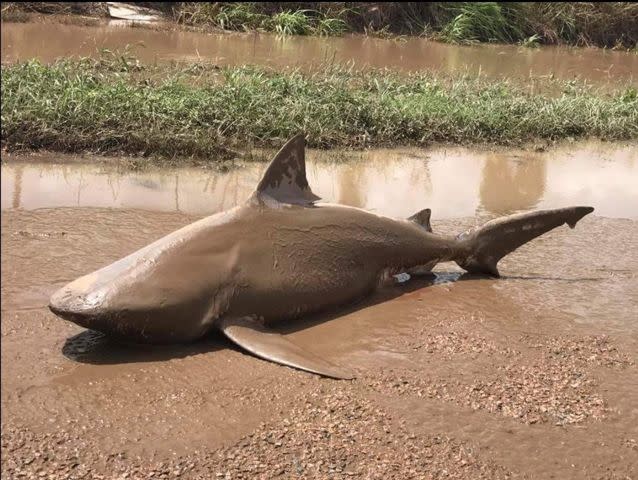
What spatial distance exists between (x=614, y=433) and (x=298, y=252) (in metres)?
2.04

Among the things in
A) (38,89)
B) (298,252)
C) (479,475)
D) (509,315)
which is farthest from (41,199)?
(479,475)

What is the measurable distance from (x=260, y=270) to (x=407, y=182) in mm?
4173

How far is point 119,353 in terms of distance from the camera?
4496 millimetres

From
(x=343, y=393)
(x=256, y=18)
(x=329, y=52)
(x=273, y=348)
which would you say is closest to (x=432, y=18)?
(x=256, y=18)

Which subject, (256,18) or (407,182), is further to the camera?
(256,18)

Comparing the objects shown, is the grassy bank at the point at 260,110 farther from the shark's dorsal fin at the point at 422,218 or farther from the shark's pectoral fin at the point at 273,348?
the shark's dorsal fin at the point at 422,218

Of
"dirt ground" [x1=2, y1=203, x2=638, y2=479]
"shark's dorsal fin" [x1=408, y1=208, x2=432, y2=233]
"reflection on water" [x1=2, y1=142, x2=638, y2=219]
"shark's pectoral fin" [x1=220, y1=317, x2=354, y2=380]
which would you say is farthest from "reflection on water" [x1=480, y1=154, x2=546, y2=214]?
"shark's pectoral fin" [x1=220, y1=317, x2=354, y2=380]

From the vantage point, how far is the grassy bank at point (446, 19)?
57.0 feet

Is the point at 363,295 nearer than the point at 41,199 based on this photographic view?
Yes

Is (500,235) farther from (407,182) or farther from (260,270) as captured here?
(407,182)

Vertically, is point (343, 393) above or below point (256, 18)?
below

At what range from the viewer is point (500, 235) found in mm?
6395

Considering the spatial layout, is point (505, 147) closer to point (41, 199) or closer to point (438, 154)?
point (438, 154)

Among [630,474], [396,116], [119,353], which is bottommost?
[630,474]
